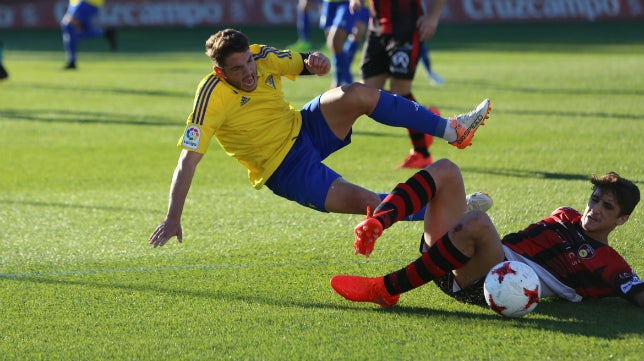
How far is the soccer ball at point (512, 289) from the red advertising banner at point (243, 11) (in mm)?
22785

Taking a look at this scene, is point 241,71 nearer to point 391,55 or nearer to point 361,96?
point 361,96

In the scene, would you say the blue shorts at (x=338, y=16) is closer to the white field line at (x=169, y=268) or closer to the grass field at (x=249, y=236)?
the grass field at (x=249, y=236)

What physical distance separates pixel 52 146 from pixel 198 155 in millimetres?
6188

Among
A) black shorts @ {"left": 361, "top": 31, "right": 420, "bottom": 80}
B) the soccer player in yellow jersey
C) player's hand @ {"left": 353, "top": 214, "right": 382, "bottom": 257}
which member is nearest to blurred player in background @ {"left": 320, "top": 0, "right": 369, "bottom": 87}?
black shorts @ {"left": 361, "top": 31, "right": 420, "bottom": 80}

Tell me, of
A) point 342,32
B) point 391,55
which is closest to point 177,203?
point 391,55

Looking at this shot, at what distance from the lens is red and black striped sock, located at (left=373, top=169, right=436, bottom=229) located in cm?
481

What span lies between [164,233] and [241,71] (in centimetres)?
107

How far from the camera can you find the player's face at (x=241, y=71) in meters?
5.20

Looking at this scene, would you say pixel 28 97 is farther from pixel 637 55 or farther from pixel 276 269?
pixel 637 55

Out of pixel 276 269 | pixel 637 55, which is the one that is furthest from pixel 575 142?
pixel 637 55

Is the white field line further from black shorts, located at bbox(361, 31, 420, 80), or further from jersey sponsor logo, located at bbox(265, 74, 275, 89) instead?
black shorts, located at bbox(361, 31, 420, 80)

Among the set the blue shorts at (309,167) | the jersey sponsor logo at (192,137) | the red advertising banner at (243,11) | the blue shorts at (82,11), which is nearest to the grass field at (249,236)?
the blue shorts at (309,167)

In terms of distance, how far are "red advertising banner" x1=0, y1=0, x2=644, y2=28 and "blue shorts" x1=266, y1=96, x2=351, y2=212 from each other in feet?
71.3

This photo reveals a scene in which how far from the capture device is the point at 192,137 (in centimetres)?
500
